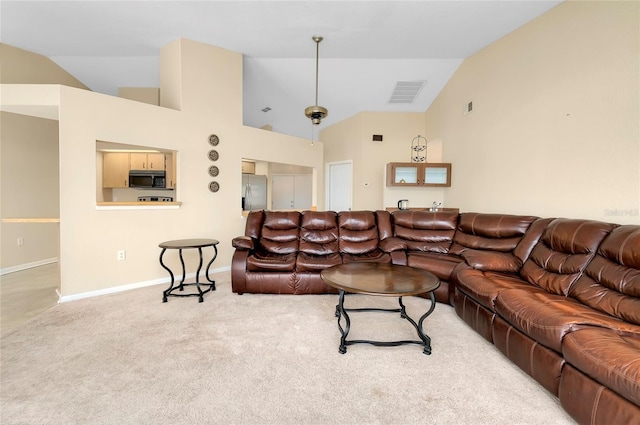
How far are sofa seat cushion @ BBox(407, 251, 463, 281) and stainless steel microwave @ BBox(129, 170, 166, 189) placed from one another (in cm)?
486

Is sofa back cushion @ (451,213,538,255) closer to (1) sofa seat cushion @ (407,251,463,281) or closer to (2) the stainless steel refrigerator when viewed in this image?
(1) sofa seat cushion @ (407,251,463,281)

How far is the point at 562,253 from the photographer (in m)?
2.32

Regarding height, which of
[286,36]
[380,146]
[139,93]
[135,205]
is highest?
[286,36]

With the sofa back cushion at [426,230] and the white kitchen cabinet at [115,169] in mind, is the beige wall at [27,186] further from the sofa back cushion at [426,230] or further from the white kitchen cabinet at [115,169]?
the sofa back cushion at [426,230]

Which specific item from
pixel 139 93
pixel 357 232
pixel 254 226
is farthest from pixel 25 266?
pixel 357 232

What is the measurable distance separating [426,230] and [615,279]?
1.99 meters

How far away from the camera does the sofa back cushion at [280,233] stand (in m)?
3.62

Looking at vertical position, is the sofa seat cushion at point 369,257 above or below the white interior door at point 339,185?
below

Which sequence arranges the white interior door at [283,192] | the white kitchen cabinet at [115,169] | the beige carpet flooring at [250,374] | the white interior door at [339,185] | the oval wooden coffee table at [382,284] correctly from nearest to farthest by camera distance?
the beige carpet flooring at [250,374]
the oval wooden coffee table at [382,284]
the white kitchen cabinet at [115,169]
the white interior door at [339,185]
the white interior door at [283,192]

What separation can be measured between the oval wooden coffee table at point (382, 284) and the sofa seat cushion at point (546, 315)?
470 mm

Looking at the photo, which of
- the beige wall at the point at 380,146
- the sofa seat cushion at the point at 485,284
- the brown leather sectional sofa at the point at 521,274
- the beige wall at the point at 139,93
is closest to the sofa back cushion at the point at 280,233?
the brown leather sectional sofa at the point at 521,274

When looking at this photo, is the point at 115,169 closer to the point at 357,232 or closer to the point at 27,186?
the point at 27,186

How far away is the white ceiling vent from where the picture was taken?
16.1 feet

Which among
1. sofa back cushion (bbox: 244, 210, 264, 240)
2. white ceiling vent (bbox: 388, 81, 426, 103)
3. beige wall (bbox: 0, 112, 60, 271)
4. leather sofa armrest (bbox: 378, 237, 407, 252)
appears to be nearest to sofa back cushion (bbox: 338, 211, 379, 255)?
leather sofa armrest (bbox: 378, 237, 407, 252)
